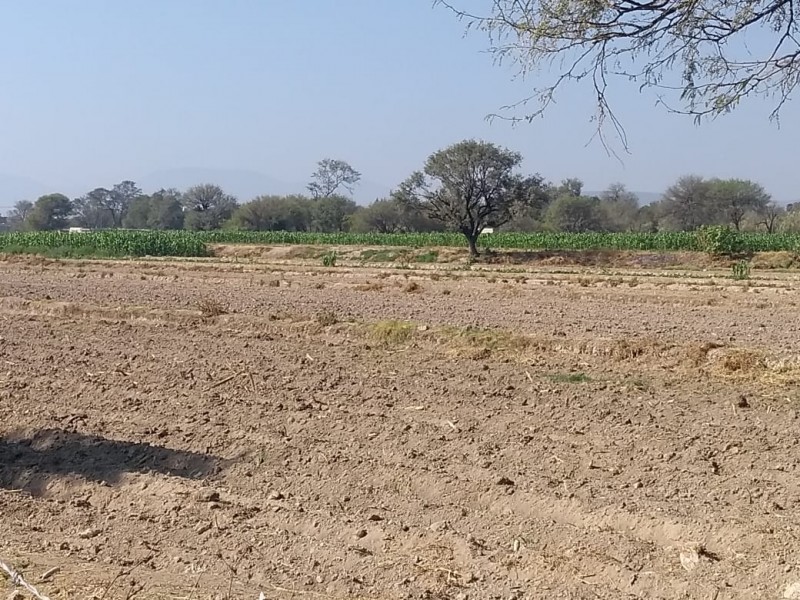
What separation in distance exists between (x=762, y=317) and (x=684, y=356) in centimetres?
584

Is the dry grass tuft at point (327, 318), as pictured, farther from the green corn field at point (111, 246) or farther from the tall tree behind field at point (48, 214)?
the tall tree behind field at point (48, 214)

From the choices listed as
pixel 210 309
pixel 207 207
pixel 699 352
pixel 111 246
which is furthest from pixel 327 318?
pixel 207 207

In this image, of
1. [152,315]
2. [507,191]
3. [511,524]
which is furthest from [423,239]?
[511,524]

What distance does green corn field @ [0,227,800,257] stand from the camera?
46.2 metres

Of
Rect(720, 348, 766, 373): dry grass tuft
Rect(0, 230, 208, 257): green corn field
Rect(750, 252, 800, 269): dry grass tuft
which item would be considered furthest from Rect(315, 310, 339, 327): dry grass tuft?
Rect(0, 230, 208, 257): green corn field

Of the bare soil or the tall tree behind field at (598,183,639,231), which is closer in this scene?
the bare soil

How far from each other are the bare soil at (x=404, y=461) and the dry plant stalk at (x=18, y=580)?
9 centimetres

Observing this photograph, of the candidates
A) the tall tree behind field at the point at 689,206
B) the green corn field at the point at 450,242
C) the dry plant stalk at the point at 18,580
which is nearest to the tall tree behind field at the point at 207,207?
the green corn field at the point at 450,242

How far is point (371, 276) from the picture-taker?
3117 centimetres

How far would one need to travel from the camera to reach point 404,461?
7.61 m

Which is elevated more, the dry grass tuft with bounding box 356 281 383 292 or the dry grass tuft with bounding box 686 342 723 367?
the dry grass tuft with bounding box 686 342 723 367

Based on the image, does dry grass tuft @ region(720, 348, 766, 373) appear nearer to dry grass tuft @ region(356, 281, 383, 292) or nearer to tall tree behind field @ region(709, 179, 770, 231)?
dry grass tuft @ region(356, 281, 383, 292)

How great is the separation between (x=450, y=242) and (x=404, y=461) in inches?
2019

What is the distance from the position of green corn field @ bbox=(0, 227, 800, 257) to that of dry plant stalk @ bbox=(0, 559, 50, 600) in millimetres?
42339
